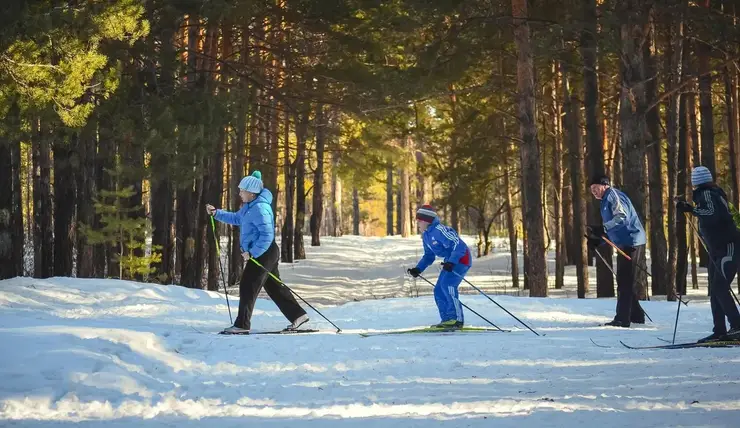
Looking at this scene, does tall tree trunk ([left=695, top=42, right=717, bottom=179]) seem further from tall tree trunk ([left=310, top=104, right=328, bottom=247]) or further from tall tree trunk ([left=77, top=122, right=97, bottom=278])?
tall tree trunk ([left=77, top=122, right=97, bottom=278])

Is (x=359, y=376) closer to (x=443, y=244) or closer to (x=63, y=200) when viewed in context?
(x=443, y=244)

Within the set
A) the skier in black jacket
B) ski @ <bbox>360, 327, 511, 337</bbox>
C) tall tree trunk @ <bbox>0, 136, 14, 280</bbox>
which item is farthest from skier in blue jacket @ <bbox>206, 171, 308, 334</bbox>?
tall tree trunk @ <bbox>0, 136, 14, 280</bbox>

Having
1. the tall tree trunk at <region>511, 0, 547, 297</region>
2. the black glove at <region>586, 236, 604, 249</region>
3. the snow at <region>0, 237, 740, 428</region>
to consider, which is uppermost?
the tall tree trunk at <region>511, 0, 547, 297</region>

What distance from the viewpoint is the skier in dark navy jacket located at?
11461 mm

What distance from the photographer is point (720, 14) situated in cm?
1792

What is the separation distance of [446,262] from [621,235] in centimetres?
247

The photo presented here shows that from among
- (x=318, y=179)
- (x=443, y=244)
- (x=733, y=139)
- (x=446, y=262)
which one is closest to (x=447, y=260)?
(x=446, y=262)

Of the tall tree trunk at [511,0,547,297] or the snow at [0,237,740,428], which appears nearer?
the snow at [0,237,740,428]

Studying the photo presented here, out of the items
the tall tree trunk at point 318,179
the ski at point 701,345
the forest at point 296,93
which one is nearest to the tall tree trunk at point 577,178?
the forest at point 296,93

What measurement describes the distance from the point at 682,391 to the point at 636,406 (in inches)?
29.4

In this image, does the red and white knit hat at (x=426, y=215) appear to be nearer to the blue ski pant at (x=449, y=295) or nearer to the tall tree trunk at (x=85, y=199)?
the blue ski pant at (x=449, y=295)

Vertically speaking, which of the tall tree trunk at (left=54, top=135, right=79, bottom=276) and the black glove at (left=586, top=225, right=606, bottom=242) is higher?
the tall tree trunk at (left=54, top=135, right=79, bottom=276)

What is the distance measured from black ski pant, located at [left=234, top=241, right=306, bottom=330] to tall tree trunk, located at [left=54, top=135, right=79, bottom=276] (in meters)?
8.44

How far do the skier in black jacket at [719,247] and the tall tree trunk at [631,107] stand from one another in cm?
588
